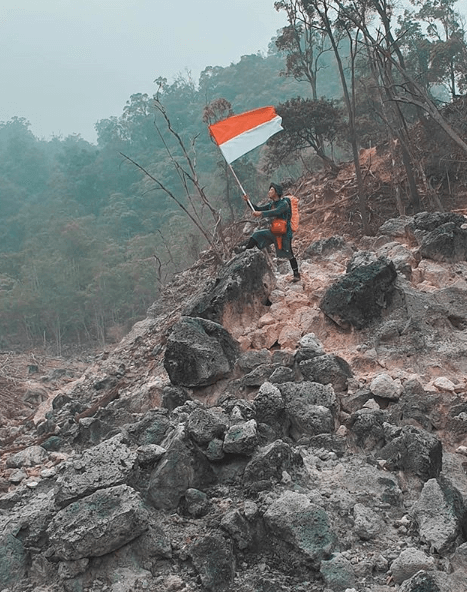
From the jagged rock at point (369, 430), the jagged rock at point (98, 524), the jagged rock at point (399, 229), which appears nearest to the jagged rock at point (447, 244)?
the jagged rock at point (399, 229)

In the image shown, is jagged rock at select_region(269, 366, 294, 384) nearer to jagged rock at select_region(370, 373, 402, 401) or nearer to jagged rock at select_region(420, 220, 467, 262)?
jagged rock at select_region(370, 373, 402, 401)

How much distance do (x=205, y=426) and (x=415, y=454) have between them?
1415 millimetres

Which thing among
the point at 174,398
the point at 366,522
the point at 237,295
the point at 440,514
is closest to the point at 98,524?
the point at 366,522

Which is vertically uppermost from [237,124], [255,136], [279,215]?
[237,124]

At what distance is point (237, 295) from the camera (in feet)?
22.3

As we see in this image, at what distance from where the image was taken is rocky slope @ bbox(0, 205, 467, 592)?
310 centimetres

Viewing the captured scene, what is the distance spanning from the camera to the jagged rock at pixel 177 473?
365cm

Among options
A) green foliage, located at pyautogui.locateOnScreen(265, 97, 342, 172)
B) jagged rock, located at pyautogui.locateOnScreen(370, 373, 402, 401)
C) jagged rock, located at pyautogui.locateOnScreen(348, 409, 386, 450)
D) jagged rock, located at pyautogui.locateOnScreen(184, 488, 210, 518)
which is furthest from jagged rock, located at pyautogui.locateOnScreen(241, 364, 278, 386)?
green foliage, located at pyautogui.locateOnScreen(265, 97, 342, 172)

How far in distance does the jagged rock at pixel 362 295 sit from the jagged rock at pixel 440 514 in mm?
2753

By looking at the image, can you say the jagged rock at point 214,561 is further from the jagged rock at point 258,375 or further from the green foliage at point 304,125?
the green foliage at point 304,125

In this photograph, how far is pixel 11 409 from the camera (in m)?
10.1

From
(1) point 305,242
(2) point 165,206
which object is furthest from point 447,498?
(2) point 165,206

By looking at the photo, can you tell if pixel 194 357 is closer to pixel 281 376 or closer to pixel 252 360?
pixel 252 360

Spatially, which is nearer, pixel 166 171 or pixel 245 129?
pixel 245 129
